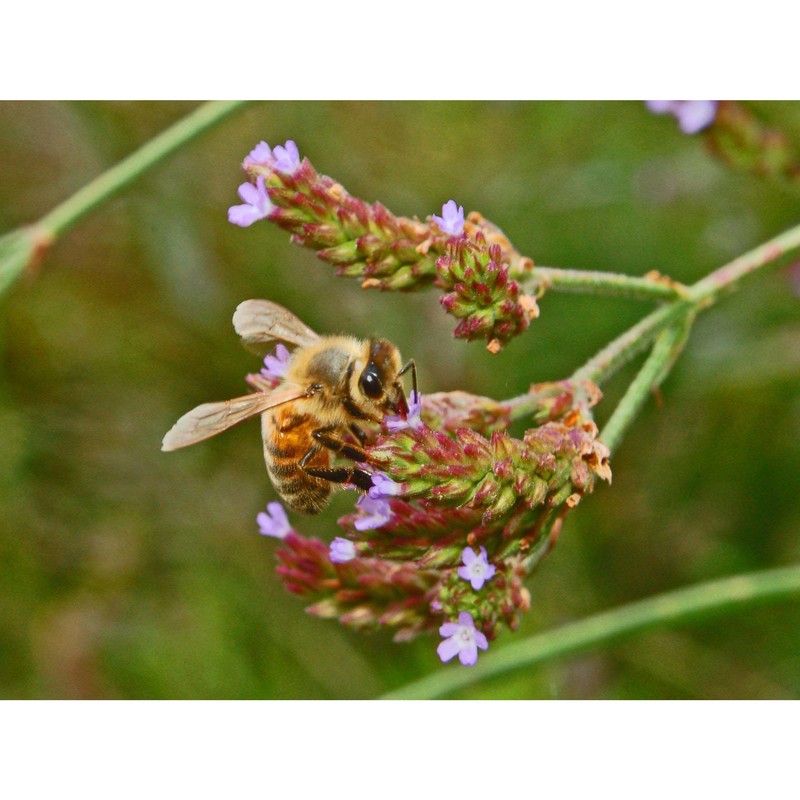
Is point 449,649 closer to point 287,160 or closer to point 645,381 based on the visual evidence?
point 645,381

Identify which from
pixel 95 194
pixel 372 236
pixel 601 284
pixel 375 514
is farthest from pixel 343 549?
pixel 95 194

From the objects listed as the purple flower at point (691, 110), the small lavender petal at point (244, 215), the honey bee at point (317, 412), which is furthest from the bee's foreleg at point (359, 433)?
the purple flower at point (691, 110)

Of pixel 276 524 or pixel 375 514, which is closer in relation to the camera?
pixel 375 514

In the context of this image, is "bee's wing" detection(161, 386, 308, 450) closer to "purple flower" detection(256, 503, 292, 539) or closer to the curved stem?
"purple flower" detection(256, 503, 292, 539)

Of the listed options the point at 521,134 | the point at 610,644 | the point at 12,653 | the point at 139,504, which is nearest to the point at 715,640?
the point at 610,644

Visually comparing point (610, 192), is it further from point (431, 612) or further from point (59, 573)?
point (59, 573)

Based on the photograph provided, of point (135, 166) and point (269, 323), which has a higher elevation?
point (135, 166)

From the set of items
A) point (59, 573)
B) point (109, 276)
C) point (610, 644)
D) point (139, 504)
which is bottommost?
point (610, 644)

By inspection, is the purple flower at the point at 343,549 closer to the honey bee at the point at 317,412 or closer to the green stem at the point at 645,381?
the honey bee at the point at 317,412
